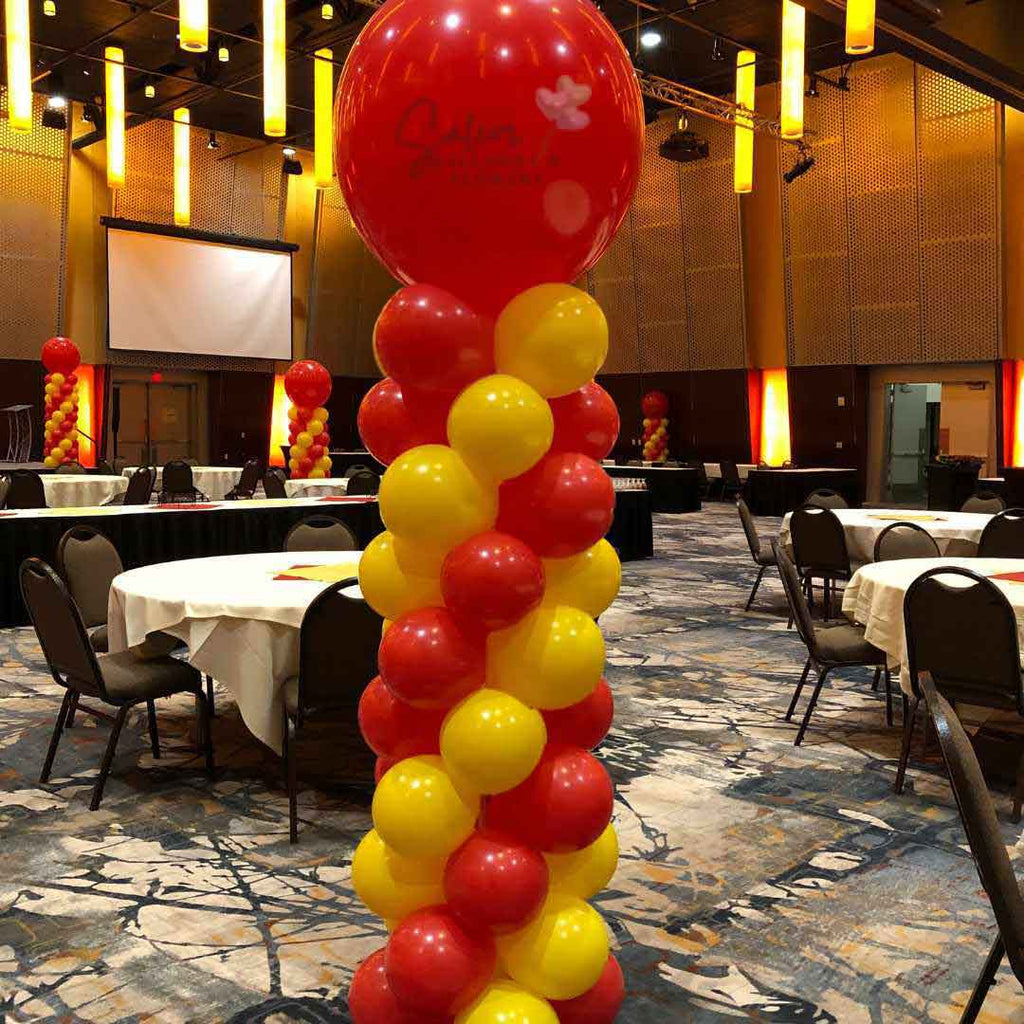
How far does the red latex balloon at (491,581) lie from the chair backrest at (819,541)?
5323 millimetres

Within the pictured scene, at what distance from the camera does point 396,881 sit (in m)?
2.10

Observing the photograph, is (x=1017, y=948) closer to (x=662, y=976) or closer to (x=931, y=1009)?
(x=931, y=1009)

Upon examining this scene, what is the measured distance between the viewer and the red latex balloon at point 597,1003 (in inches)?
82.0

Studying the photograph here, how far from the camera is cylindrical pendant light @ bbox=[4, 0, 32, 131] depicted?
27.7ft

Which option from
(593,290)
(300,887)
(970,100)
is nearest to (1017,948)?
(300,887)

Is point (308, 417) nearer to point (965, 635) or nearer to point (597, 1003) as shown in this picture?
point (965, 635)

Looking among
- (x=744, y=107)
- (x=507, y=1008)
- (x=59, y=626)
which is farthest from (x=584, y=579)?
(x=744, y=107)

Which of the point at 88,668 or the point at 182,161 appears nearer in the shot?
the point at 88,668

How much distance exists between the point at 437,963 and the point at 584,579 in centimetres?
74

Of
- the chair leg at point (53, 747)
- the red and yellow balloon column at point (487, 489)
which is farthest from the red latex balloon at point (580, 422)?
the chair leg at point (53, 747)

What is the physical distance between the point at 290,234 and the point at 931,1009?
20185 mm

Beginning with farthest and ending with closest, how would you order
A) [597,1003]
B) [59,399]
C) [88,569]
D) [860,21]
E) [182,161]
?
[182,161] → [59,399] → [860,21] → [88,569] → [597,1003]

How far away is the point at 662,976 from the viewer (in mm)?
2654

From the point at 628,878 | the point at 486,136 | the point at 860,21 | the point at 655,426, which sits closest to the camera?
the point at 486,136
